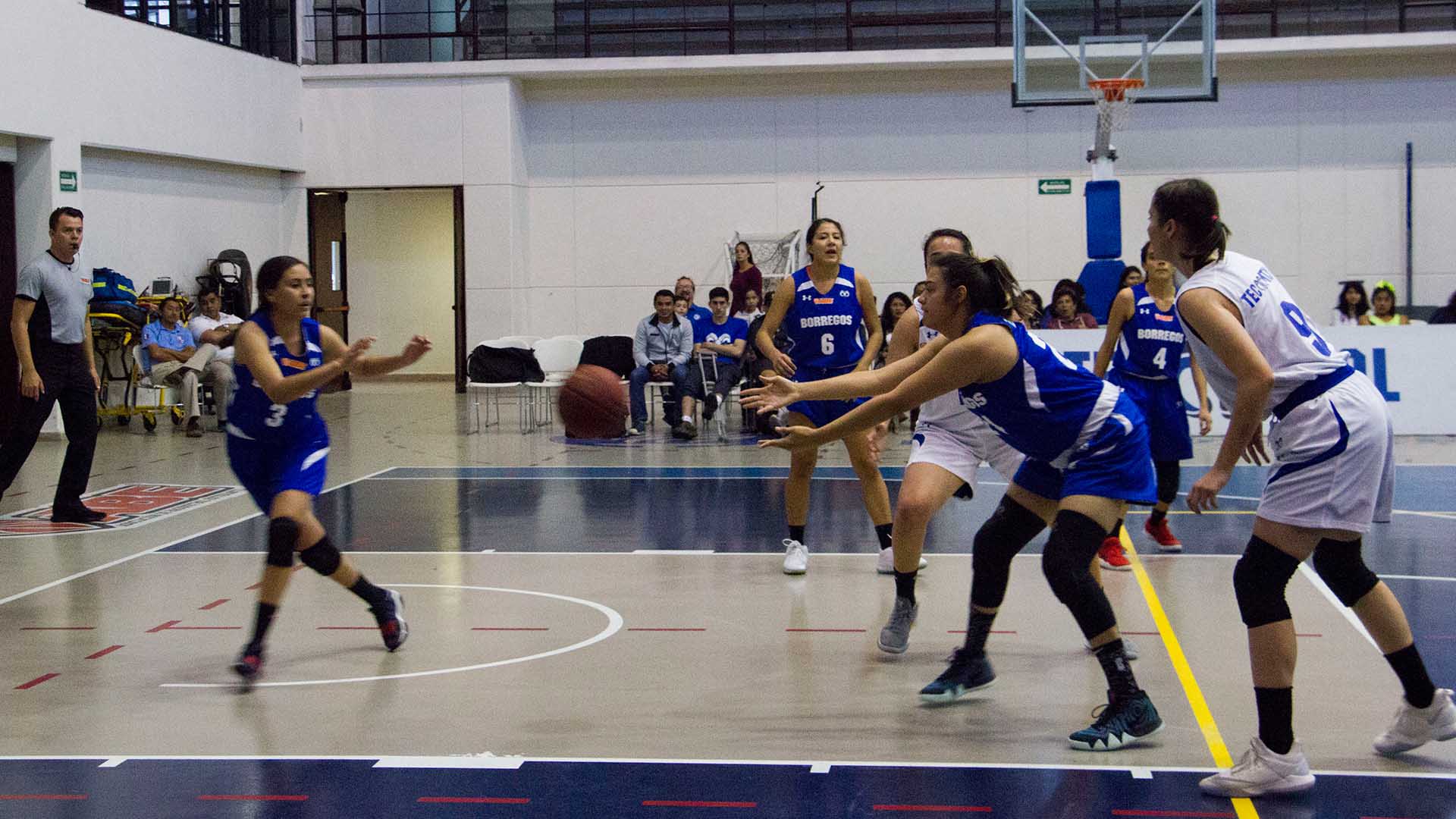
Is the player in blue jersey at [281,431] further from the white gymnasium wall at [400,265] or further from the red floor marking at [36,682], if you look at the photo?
the white gymnasium wall at [400,265]

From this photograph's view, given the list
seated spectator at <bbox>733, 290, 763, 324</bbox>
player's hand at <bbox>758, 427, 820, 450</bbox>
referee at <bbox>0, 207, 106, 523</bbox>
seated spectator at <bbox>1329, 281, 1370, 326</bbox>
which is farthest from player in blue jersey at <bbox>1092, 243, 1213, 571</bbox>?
seated spectator at <bbox>1329, 281, 1370, 326</bbox>

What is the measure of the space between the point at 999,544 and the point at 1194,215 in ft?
4.11

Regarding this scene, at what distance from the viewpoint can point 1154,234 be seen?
373 centimetres

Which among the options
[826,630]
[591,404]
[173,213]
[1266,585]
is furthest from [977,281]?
[173,213]

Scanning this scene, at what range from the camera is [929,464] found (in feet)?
17.8

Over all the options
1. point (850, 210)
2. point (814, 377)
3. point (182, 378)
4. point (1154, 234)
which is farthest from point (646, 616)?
point (850, 210)

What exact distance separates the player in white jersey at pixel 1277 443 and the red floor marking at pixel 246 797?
2.35 metres

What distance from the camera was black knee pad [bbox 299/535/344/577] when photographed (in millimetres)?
5008

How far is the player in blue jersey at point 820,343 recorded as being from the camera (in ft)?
21.9

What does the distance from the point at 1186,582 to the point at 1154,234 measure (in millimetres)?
3151

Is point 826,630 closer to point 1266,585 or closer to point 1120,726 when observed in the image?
point 1120,726

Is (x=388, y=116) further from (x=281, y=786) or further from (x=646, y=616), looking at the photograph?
(x=281, y=786)

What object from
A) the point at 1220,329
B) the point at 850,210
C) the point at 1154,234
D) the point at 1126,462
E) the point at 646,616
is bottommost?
the point at 646,616

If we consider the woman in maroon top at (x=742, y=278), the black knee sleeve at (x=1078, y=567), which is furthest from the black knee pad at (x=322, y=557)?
the woman in maroon top at (x=742, y=278)
